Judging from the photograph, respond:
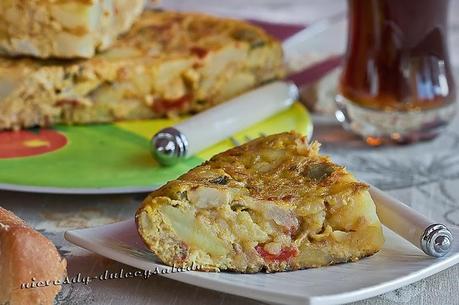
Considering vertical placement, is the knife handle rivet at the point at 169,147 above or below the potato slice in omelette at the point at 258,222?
below

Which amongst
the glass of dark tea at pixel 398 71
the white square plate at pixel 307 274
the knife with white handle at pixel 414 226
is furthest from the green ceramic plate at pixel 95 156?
the knife with white handle at pixel 414 226

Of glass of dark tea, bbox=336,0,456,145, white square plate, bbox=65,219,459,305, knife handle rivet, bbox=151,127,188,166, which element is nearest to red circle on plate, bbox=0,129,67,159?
knife handle rivet, bbox=151,127,188,166

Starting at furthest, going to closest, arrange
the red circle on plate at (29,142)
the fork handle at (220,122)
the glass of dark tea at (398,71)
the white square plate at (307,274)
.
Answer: the glass of dark tea at (398,71), the red circle on plate at (29,142), the fork handle at (220,122), the white square plate at (307,274)

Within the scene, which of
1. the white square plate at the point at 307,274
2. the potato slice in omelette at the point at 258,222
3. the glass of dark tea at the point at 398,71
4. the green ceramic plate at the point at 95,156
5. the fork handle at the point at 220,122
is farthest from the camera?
the glass of dark tea at the point at 398,71

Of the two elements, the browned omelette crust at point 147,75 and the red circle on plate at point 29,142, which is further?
the browned omelette crust at point 147,75

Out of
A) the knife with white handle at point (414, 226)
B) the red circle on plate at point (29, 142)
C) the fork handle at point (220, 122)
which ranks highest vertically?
the knife with white handle at point (414, 226)

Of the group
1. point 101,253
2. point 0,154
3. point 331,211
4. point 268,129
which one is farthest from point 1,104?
point 331,211

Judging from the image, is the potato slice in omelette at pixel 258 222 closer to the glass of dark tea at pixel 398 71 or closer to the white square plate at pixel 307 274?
the white square plate at pixel 307 274
